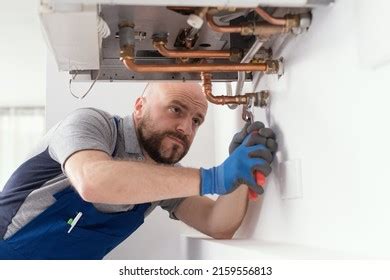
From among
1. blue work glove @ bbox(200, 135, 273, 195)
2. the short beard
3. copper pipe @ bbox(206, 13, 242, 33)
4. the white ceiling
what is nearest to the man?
the short beard

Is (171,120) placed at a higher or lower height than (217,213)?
higher

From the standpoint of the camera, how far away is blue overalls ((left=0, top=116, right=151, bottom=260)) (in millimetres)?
1356

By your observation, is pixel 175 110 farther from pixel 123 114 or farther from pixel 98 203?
pixel 123 114

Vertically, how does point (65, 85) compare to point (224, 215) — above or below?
above

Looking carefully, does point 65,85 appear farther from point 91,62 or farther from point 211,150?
point 91,62

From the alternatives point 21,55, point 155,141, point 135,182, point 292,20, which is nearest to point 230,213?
point 155,141

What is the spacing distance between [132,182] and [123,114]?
0.96 meters

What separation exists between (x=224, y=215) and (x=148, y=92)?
1.48 feet

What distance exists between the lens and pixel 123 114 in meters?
1.96

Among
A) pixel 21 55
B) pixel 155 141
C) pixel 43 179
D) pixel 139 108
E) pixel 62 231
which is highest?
pixel 21 55

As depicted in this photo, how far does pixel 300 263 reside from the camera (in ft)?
2.22

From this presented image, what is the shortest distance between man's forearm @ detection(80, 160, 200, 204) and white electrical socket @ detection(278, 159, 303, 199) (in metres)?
0.18

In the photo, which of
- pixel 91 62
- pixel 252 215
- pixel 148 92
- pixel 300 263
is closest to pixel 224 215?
pixel 252 215

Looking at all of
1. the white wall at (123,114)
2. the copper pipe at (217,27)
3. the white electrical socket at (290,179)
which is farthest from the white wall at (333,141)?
the white wall at (123,114)
